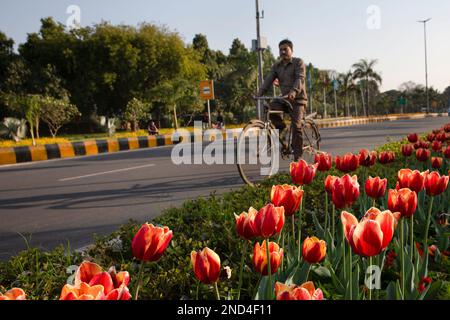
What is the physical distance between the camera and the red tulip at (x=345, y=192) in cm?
168

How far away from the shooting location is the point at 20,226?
3.93 m

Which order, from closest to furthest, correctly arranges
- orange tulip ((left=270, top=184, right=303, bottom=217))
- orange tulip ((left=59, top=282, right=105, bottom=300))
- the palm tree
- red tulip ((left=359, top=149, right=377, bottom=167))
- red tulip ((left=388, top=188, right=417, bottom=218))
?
orange tulip ((left=59, top=282, right=105, bottom=300)) < red tulip ((left=388, top=188, right=417, bottom=218)) < orange tulip ((left=270, top=184, right=303, bottom=217)) < red tulip ((left=359, top=149, right=377, bottom=167)) < the palm tree

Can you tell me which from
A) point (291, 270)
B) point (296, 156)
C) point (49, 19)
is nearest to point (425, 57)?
point (49, 19)

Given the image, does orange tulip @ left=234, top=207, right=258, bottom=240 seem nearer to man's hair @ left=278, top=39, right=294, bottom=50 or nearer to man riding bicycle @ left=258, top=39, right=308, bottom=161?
man riding bicycle @ left=258, top=39, right=308, bottom=161

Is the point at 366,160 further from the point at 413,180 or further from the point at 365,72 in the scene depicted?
the point at 365,72

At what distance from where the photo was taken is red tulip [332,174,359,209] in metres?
1.68

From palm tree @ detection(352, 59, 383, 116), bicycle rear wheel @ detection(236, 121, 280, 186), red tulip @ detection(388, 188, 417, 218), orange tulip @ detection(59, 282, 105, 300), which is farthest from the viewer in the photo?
palm tree @ detection(352, 59, 383, 116)

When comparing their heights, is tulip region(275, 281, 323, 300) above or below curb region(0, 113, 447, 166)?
above

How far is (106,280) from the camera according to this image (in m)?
0.92

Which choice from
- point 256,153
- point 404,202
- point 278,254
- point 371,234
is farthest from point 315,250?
point 256,153

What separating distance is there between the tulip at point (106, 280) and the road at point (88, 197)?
2135mm

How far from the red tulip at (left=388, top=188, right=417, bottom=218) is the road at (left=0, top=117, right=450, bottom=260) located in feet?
7.44

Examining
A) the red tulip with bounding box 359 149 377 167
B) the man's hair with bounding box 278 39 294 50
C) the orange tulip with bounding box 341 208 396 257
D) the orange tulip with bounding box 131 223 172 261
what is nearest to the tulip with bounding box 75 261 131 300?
the orange tulip with bounding box 131 223 172 261
